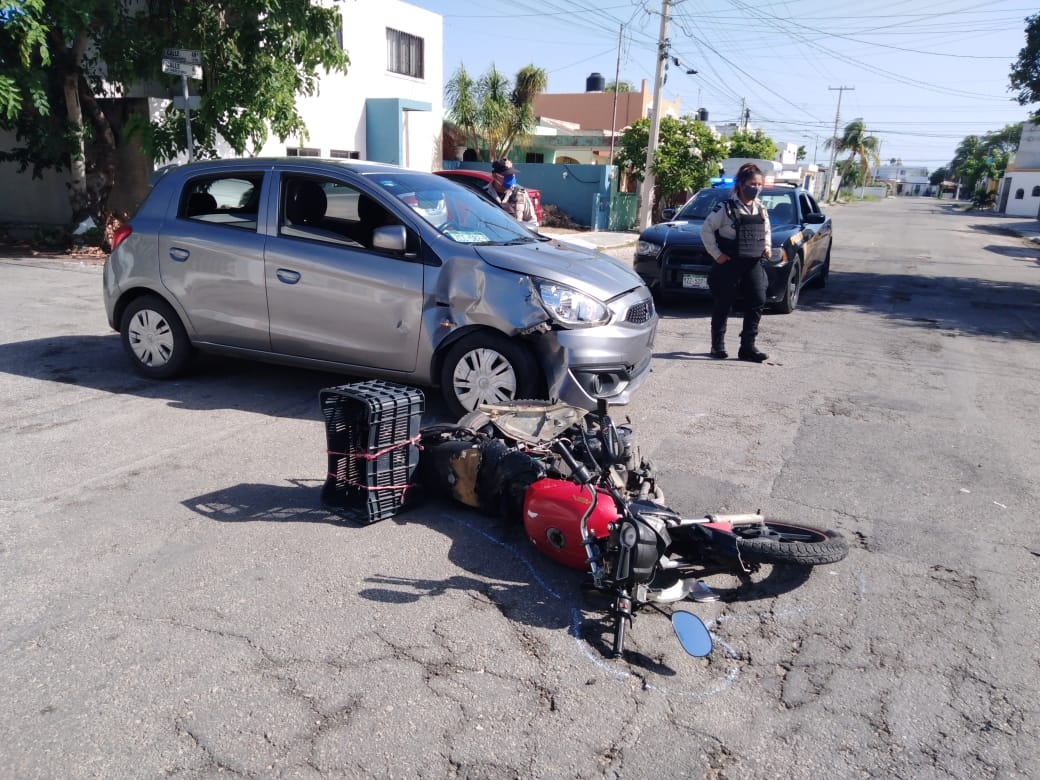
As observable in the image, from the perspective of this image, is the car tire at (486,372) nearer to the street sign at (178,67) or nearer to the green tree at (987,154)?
the street sign at (178,67)

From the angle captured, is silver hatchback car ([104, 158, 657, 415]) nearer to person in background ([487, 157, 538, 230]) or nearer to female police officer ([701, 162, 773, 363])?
female police officer ([701, 162, 773, 363])

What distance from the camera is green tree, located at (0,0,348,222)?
40.0 ft

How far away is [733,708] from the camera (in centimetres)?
290

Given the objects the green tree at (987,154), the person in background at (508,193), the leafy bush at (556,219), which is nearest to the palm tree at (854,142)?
the green tree at (987,154)

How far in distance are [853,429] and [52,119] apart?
14.0 meters

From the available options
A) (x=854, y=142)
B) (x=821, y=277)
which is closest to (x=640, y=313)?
(x=821, y=277)

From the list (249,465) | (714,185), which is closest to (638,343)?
(249,465)

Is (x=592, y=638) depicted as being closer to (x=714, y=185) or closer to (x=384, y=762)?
(x=384, y=762)

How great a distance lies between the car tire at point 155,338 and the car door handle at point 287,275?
1154 mm

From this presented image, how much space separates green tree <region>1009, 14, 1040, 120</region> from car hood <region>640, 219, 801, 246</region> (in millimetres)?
7695

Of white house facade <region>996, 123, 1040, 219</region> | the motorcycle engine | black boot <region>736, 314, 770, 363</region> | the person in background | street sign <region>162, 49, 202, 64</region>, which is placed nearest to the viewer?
the motorcycle engine

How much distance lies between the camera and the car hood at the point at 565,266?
5.46m

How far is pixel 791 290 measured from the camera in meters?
11.0

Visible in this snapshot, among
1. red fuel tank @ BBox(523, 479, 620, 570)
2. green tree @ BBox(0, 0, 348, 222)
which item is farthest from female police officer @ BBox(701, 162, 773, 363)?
green tree @ BBox(0, 0, 348, 222)
